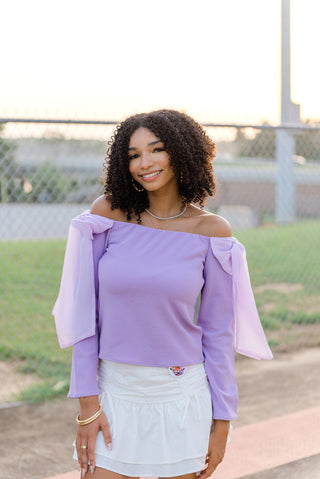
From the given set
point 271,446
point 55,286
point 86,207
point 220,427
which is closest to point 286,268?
point 55,286

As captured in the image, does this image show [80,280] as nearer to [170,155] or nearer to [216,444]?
[170,155]

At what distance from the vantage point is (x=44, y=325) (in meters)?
6.30

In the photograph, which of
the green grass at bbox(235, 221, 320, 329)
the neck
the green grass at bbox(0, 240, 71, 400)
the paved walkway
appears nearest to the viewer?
the neck

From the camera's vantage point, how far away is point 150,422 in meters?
2.02

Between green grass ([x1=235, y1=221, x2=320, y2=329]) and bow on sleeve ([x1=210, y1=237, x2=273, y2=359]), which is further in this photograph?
green grass ([x1=235, y1=221, x2=320, y2=329])

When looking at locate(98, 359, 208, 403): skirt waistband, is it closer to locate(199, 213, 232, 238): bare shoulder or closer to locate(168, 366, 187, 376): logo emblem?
locate(168, 366, 187, 376): logo emblem

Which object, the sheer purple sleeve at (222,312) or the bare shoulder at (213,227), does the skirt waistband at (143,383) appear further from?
the bare shoulder at (213,227)

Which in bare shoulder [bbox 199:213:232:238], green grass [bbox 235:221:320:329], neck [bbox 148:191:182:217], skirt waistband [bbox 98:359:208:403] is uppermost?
neck [bbox 148:191:182:217]

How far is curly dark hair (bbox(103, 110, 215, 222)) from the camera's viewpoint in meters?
2.14

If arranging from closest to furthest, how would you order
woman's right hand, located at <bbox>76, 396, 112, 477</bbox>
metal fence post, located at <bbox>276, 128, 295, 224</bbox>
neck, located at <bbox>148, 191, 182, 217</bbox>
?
woman's right hand, located at <bbox>76, 396, 112, 477</bbox>, neck, located at <bbox>148, 191, 182, 217</bbox>, metal fence post, located at <bbox>276, 128, 295, 224</bbox>

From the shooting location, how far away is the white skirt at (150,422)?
2006 mm

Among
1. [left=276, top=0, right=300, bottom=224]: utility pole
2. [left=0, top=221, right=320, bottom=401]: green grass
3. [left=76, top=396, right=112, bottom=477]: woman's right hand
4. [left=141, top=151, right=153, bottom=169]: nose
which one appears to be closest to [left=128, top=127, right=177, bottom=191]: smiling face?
[left=141, top=151, right=153, bottom=169]: nose

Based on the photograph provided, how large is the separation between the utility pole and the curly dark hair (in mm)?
3291

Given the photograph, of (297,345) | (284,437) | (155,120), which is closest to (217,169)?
(297,345)
